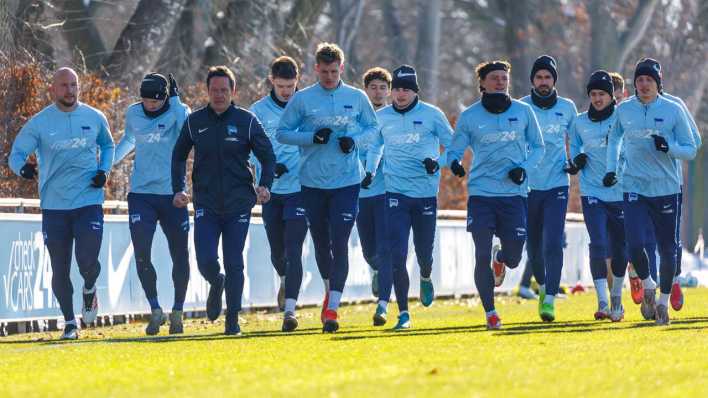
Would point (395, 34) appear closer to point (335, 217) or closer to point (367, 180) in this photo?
point (367, 180)

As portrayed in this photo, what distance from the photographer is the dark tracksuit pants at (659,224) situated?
1650 centimetres

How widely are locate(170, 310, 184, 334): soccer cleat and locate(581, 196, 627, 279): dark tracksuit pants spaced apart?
392cm

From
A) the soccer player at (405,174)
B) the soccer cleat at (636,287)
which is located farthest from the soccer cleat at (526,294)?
the soccer player at (405,174)

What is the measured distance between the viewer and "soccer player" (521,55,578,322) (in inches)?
714

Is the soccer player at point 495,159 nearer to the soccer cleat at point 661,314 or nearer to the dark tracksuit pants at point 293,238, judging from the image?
the soccer cleat at point 661,314

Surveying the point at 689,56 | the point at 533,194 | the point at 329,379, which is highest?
the point at 689,56

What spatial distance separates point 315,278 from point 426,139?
22.2 feet

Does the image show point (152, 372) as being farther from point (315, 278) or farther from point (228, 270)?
point (315, 278)

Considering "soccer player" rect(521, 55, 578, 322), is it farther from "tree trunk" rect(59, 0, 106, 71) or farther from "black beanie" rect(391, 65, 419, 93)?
"tree trunk" rect(59, 0, 106, 71)

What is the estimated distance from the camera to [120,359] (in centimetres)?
1359

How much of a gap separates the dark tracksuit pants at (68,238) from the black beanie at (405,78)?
290 cm

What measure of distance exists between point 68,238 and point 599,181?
4.88 metres

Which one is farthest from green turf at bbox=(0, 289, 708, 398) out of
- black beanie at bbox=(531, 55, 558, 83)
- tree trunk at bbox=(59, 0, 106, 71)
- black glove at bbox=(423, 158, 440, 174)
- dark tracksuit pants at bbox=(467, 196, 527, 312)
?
tree trunk at bbox=(59, 0, 106, 71)

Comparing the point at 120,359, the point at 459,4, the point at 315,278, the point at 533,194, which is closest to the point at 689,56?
the point at 459,4
